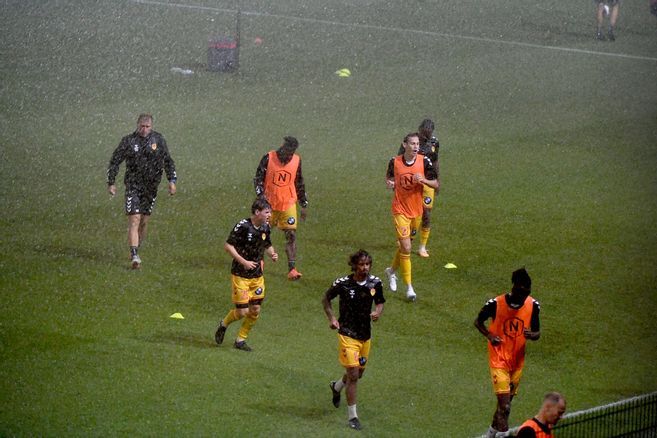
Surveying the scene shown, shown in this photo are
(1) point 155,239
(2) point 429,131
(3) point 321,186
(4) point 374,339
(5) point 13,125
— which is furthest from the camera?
(5) point 13,125

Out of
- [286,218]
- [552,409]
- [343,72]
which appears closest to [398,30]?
[343,72]

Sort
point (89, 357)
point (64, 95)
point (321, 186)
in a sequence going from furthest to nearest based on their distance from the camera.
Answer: point (64, 95)
point (321, 186)
point (89, 357)

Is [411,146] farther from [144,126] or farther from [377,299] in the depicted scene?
[377,299]

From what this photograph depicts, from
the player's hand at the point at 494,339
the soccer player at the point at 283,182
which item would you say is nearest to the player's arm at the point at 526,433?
the player's hand at the point at 494,339

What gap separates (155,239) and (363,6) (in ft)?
65.5

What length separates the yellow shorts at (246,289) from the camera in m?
14.7

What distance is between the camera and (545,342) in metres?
16.3

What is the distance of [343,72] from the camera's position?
3294cm

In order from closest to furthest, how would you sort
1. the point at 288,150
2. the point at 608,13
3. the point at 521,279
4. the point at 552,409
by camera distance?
the point at 552,409, the point at 521,279, the point at 288,150, the point at 608,13

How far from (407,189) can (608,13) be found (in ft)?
67.6

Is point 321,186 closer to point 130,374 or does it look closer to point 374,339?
point 374,339

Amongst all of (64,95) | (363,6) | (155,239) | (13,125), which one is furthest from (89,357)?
(363,6)

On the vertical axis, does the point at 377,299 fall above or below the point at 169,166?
above

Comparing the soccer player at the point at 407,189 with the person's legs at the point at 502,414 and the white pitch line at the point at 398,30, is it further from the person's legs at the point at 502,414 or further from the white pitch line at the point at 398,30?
the white pitch line at the point at 398,30
